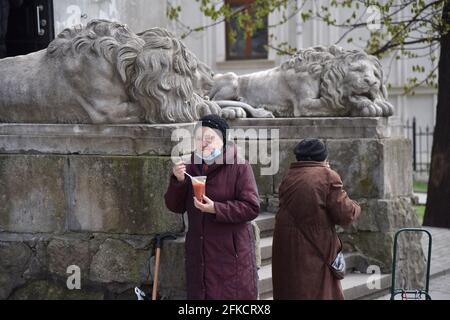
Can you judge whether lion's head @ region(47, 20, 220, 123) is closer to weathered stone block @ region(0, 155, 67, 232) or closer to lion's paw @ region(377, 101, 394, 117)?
weathered stone block @ region(0, 155, 67, 232)

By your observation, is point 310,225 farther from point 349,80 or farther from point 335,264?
point 349,80

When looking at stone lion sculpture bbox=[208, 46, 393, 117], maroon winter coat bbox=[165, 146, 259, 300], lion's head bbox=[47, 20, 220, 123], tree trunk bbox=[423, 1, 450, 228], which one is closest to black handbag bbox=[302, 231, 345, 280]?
maroon winter coat bbox=[165, 146, 259, 300]

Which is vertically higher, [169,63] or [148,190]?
[169,63]

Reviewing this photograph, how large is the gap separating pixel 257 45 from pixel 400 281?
56.7 ft

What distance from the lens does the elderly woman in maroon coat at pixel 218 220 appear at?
5.11 m

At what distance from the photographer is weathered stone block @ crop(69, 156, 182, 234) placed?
5.88 meters

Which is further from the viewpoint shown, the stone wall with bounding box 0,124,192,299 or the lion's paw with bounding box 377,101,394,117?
the lion's paw with bounding box 377,101,394,117

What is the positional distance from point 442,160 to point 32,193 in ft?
25.4

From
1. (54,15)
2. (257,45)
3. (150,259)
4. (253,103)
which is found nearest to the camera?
(150,259)

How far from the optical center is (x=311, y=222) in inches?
214

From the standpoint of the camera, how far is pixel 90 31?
248 inches

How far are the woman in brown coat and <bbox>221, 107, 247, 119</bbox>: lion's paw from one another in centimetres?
267

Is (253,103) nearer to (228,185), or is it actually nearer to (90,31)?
(90,31)
